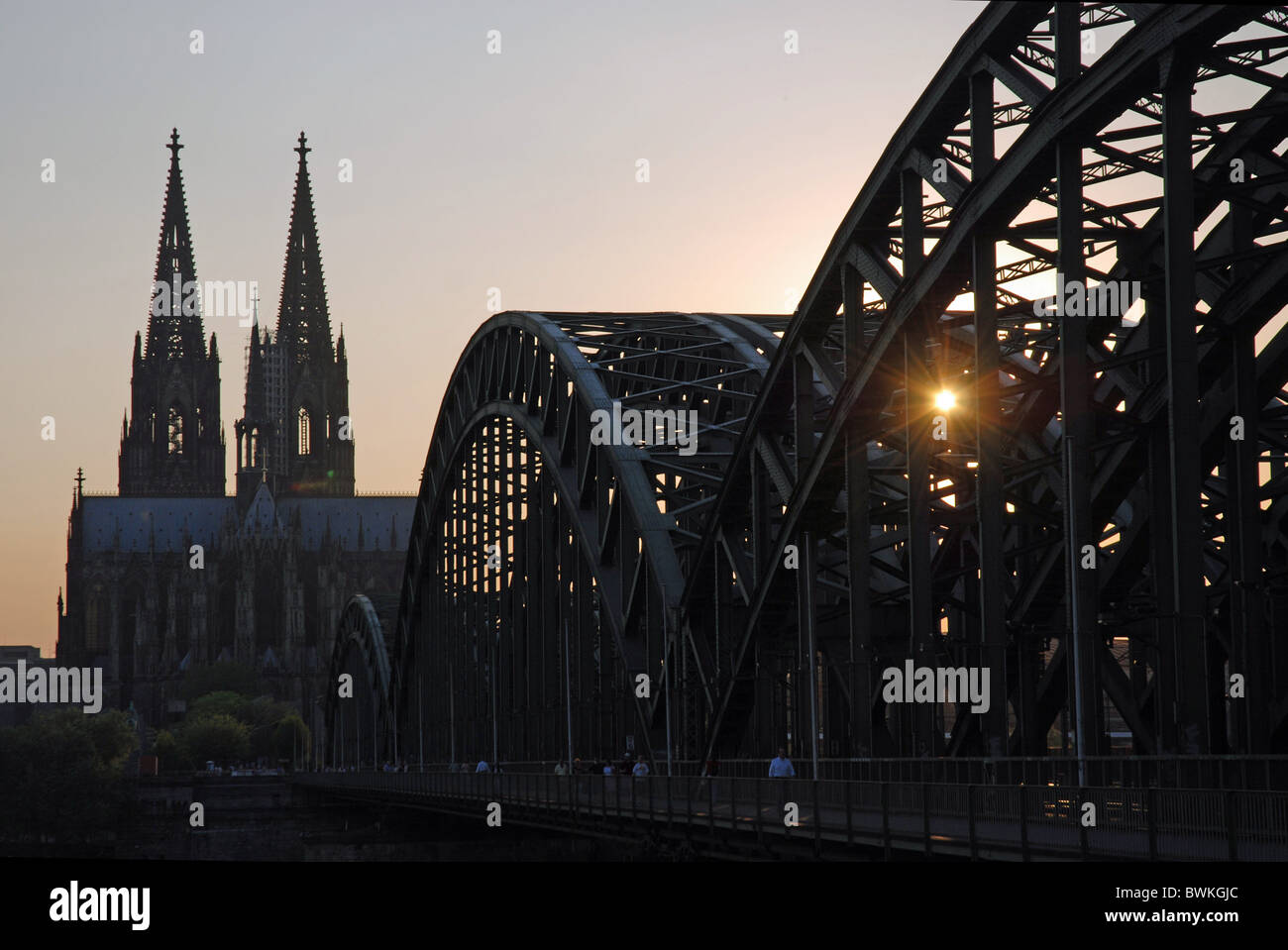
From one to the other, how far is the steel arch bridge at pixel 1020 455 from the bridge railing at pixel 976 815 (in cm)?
217

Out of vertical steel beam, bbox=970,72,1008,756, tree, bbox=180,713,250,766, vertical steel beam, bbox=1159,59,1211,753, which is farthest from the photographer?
tree, bbox=180,713,250,766

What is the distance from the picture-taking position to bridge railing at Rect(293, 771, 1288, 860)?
18.0 metres

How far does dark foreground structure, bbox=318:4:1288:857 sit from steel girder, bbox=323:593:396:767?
195ft

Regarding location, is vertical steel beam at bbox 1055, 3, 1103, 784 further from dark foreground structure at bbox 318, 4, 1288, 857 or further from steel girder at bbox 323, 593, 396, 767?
steel girder at bbox 323, 593, 396, 767

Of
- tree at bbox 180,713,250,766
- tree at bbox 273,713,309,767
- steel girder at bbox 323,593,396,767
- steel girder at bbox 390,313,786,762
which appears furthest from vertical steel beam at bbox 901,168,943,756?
tree at bbox 180,713,250,766

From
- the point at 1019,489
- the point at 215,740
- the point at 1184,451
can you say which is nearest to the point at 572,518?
the point at 1019,489

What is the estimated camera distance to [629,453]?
4697 cm

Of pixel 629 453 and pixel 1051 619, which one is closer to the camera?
pixel 1051 619

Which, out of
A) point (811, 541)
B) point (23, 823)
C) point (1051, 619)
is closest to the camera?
point (1051, 619)

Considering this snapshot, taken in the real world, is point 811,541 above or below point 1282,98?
below

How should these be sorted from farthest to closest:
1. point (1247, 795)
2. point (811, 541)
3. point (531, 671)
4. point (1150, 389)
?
point (531, 671), point (811, 541), point (1150, 389), point (1247, 795)
